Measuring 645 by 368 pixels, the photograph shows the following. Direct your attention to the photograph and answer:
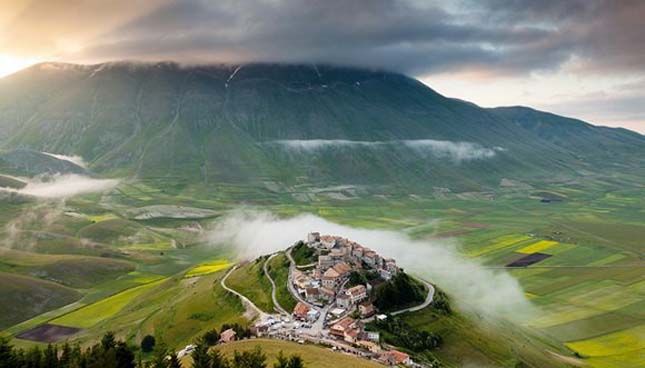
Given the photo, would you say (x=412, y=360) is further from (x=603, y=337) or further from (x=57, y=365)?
(x=603, y=337)

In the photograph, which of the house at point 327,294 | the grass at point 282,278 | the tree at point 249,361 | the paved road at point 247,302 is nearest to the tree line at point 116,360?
the tree at point 249,361

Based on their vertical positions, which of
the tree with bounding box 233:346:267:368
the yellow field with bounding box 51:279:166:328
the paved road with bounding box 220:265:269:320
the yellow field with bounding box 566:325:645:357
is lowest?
the yellow field with bounding box 51:279:166:328

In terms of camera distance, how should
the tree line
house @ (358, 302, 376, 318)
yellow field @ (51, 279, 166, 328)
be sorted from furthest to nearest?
yellow field @ (51, 279, 166, 328) < house @ (358, 302, 376, 318) < the tree line

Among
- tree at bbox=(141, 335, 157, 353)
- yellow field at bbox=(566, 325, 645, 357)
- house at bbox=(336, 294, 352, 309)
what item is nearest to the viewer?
house at bbox=(336, 294, 352, 309)

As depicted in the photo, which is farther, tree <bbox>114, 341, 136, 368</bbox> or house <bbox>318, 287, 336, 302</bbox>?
house <bbox>318, 287, 336, 302</bbox>

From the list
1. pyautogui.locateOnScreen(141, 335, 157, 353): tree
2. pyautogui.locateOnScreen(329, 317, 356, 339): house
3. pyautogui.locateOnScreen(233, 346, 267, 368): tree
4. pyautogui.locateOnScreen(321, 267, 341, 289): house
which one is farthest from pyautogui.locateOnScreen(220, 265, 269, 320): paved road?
pyautogui.locateOnScreen(233, 346, 267, 368): tree

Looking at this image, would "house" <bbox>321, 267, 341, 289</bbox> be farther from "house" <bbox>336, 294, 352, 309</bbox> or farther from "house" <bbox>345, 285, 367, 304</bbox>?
"house" <bbox>336, 294, 352, 309</bbox>

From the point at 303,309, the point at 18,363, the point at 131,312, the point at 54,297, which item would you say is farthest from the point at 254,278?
the point at 54,297
